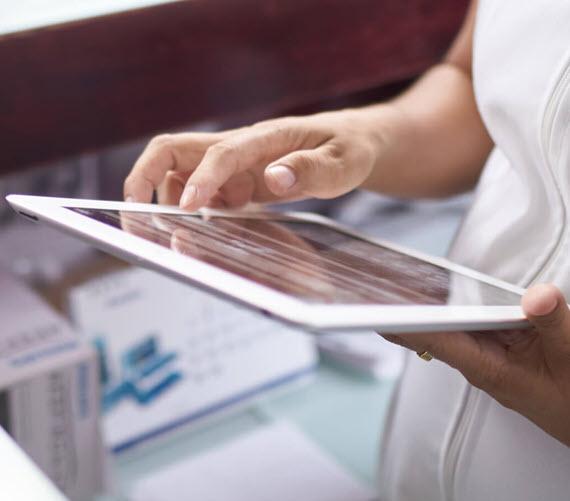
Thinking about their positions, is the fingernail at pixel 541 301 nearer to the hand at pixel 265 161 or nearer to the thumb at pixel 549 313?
the thumb at pixel 549 313

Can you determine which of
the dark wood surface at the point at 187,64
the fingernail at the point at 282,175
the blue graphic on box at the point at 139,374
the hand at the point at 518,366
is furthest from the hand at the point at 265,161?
the blue graphic on box at the point at 139,374

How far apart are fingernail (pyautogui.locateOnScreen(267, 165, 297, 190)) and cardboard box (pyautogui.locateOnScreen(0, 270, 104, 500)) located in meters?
0.32

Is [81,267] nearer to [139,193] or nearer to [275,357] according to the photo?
[275,357]

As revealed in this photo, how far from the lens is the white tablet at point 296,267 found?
0.30 m

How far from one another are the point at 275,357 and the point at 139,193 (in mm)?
477

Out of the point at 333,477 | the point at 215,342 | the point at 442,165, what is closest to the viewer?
the point at 442,165

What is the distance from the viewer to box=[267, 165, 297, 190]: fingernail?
1.50 feet

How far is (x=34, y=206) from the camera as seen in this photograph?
1.33 ft

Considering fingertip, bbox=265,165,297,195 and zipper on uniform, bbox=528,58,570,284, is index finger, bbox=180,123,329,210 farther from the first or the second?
zipper on uniform, bbox=528,58,570,284

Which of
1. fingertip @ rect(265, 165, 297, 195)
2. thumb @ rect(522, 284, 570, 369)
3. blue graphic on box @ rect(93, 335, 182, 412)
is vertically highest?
fingertip @ rect(265, 165, 297, 195)

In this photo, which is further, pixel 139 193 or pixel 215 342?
pixel 215 342

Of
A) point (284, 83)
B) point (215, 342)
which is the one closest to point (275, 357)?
point (215, 342)

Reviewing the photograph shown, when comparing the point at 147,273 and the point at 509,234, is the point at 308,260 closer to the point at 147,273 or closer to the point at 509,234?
the point at 509,234

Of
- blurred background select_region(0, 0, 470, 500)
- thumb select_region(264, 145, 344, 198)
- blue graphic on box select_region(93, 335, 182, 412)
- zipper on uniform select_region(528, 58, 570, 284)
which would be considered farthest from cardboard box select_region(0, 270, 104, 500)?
zipper on uniform select_region(528, 58, 570, 284)
